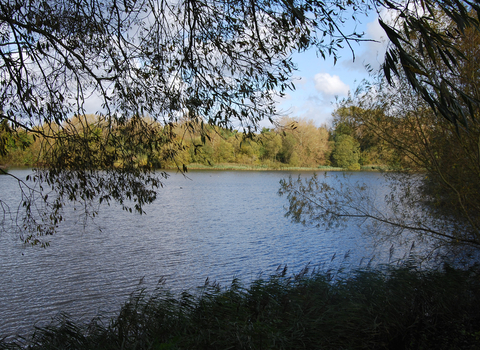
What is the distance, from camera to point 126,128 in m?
5.17

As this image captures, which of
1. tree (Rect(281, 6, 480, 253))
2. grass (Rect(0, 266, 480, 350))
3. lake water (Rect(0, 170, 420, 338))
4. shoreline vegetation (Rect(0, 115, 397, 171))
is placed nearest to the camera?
grass (Rect(0, 266, 480, 350))

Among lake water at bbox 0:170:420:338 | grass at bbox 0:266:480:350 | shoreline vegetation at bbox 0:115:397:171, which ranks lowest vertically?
lake water at bbox 0:170:420:338

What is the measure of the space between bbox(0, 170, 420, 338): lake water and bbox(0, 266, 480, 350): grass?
182 cm

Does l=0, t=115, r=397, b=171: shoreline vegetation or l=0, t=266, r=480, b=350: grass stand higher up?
l=0, t=115, r=397, b=171: shoreline vegetation

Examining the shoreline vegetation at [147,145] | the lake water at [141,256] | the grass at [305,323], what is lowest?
the lake water at [141,256]

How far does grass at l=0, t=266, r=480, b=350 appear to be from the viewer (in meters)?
3.73

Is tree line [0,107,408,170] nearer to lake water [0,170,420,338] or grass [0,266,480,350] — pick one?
lake water [0,170,420,338]

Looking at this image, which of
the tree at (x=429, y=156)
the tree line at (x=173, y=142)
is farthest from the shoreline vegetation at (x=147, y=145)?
the tree at (x=429, y=156)

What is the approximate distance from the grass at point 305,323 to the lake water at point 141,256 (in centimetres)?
182

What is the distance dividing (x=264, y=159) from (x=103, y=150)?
160ft

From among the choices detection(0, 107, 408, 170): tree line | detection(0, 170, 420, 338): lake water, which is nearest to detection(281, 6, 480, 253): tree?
detection(0, 107, 408, 170): tree line

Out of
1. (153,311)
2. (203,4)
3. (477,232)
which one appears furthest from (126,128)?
(477,232)

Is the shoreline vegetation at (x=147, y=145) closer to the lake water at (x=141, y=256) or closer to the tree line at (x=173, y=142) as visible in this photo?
the tree line at (x=173, y=142)

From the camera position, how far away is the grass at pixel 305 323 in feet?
12.2
